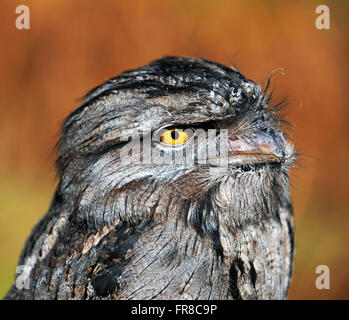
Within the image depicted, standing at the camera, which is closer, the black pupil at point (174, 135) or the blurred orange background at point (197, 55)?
the black pupil at point (174, 135)

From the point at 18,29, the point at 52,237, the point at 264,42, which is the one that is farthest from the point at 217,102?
the point at 18,29

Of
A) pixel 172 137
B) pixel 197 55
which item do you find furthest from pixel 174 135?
pixel 197 55

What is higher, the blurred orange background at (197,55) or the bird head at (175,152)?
the blurred orange background at (197,55)

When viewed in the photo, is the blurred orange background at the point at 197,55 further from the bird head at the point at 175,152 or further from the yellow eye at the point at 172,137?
the yellow eye at the point at 172,137

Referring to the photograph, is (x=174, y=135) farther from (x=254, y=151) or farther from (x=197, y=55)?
(x=197, y=55)

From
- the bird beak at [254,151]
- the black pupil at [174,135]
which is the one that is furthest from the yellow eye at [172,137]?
the bird beak at [254,151]

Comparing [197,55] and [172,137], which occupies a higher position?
[197,55]
